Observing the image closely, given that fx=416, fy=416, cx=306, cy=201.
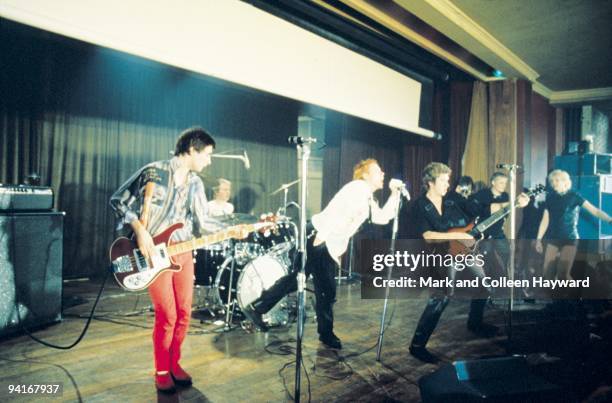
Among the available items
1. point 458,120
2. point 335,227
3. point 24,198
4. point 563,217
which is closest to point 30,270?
point 24,198

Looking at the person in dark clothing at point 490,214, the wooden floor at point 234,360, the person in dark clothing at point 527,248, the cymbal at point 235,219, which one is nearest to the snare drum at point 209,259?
the cymbal at point 235,219

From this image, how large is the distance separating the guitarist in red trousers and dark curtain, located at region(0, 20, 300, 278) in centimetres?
269

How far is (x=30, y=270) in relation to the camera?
3537 millimetres

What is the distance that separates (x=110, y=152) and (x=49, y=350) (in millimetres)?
3843

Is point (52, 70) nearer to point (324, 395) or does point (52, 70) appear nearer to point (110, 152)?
point (110, 152)

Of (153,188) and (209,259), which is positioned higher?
(153,188)

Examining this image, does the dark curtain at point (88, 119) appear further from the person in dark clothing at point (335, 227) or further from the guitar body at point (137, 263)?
the guitar body at point (137, 263)

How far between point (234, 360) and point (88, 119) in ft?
15.4

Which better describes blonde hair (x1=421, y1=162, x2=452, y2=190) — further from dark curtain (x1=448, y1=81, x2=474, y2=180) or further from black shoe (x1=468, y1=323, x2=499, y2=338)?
dark curtain (x1=448, y1=81, x2=474, y2=180)

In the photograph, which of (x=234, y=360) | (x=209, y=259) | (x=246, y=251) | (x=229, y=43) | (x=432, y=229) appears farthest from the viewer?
(x=209, y=259)

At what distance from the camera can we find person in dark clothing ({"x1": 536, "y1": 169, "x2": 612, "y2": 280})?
5129 mm

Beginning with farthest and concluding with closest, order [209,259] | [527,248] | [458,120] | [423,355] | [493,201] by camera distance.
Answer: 1. [458,120]
2. [527,248]
3. [493,201]
4. [209,259]
5. [423,355]

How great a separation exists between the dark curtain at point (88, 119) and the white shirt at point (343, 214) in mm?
2419

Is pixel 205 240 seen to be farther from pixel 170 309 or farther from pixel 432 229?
pixel 432 229
